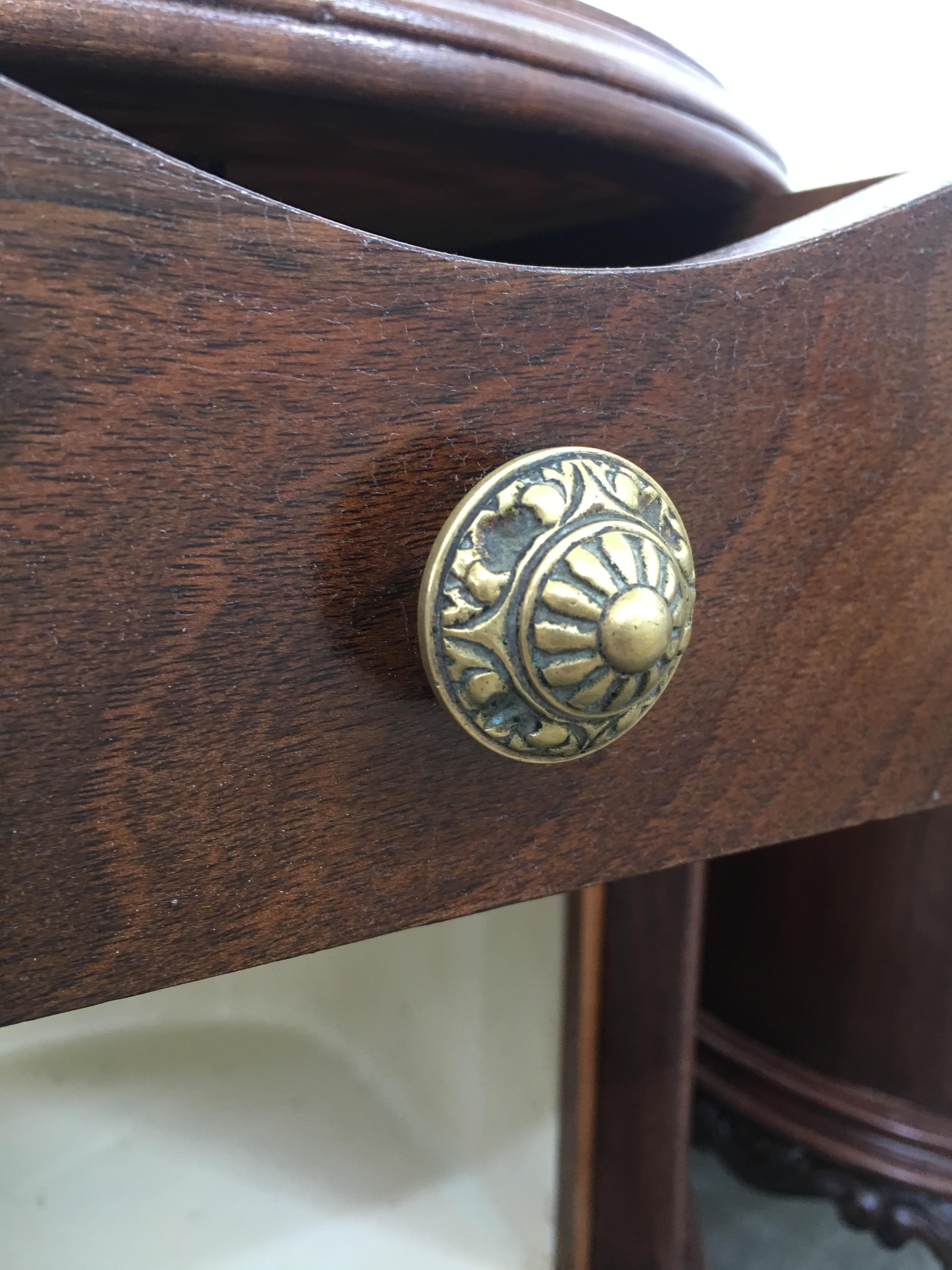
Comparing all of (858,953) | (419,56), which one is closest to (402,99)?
(419,56)

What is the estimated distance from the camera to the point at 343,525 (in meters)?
0.16

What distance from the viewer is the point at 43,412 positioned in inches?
5.2

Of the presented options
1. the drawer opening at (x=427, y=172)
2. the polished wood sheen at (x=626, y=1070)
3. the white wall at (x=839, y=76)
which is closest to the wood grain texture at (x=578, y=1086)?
the polished wood sheen at (x=626, y=1070)

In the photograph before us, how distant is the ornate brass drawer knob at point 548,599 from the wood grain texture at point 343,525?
0.01 meters

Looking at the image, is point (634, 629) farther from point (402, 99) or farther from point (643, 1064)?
point (643, 1064)

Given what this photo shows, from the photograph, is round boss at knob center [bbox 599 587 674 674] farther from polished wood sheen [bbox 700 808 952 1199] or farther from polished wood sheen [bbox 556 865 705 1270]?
polished wood sheen [bbox 700 808 952 1199]

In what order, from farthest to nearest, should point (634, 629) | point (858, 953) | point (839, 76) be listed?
point (839, 76) → point (858, 953) → point (634, 629)

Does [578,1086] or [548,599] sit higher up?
[548,599]

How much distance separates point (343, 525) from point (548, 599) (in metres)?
0.04

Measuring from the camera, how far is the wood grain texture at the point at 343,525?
0.13 meters

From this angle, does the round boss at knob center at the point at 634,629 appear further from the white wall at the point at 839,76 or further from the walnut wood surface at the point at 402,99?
the white wall at the point at 839,76

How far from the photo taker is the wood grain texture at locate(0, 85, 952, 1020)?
13cm

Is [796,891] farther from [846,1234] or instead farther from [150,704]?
[150,704]

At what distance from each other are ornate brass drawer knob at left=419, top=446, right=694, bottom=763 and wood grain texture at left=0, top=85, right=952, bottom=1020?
1 centimetres
